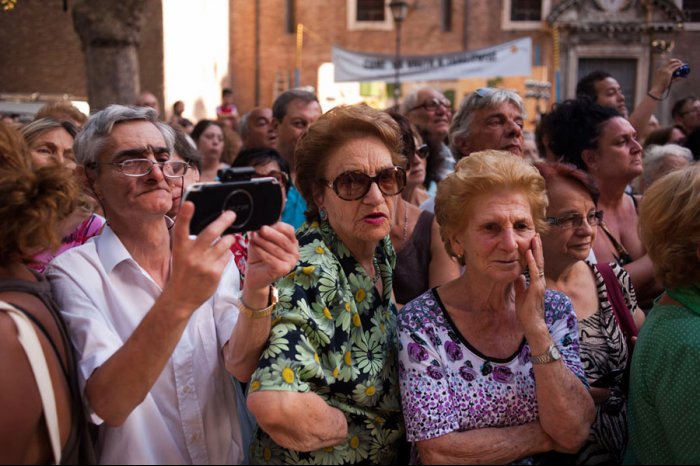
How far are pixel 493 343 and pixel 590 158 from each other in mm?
2155

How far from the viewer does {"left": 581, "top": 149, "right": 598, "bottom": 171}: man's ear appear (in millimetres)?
4062

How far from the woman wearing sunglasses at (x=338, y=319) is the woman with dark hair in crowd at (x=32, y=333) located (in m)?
0.50

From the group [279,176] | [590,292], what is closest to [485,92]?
[279,176]

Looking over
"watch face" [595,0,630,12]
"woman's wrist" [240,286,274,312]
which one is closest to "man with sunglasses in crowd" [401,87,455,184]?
"woman's wrist" [240,286,274,312]

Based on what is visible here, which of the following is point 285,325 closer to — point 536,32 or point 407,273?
point 407,273

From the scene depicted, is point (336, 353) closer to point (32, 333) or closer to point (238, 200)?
point (238, 200)

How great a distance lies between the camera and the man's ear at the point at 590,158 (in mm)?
4062

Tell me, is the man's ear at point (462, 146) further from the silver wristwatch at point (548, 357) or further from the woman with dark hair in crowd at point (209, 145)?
the woman with dark hair in crowd at point (209, 145)

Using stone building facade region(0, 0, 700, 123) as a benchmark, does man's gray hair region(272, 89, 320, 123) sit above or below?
below

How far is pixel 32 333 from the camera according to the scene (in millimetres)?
1708

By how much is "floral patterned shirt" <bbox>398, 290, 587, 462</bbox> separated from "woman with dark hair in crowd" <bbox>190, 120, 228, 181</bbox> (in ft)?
15.1

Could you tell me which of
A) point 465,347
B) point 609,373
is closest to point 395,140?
point 465,347

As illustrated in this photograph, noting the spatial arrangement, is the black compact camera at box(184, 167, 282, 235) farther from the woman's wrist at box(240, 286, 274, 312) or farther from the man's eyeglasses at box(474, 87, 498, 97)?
the man's eyeglasses at box(474, 87, 498, 97)

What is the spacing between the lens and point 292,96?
217 inches
